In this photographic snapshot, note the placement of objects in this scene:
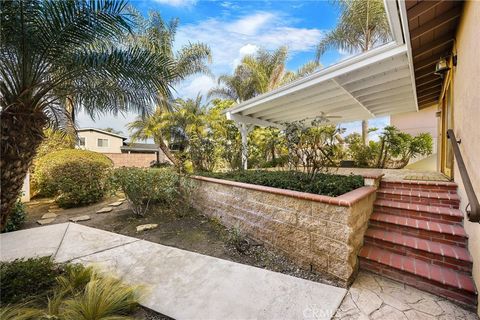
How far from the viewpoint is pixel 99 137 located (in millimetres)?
24625

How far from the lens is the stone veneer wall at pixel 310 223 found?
3109 mm

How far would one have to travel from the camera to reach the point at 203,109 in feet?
50.4

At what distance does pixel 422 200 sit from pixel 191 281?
172 inches

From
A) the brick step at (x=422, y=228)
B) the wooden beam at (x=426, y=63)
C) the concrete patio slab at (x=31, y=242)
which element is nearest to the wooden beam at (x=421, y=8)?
the wooden beam at (x=426, y=63)

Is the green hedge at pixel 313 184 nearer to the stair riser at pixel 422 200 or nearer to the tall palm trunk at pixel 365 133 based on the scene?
the stair riser at pixel 422 200

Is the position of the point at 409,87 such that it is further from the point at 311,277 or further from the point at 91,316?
the point at 91,316

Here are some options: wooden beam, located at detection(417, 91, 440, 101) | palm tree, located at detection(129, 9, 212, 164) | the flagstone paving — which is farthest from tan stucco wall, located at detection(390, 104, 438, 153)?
palm tree, located at detection(129, 9, 212, 164)

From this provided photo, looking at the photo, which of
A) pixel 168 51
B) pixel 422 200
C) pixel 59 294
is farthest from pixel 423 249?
pixel 168 51

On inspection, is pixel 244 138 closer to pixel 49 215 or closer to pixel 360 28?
pixel 49 215

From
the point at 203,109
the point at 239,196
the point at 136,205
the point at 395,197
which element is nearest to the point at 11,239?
the point at 136,205

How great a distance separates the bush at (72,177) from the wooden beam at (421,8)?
348 inches

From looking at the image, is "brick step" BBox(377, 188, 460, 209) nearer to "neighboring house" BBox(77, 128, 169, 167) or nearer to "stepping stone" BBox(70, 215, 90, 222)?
"stepping stone" BBox(70, 215, 90, 222)

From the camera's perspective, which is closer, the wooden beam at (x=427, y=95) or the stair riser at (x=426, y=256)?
the stair riser at (x=426, y=256)

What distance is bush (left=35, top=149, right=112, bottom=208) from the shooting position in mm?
7266
